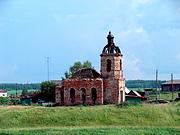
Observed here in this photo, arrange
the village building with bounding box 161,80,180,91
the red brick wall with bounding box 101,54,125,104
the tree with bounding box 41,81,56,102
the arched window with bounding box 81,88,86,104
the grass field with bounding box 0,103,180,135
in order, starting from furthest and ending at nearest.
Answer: the village building with bounding box 161,80,180,91, the tree with bounding box 41,81,56,102, the red brick wall with bounding box 101,54,125,104, the arched window with bounding box 81,88,86,104, the grass field with bounding box 0,103,180,135

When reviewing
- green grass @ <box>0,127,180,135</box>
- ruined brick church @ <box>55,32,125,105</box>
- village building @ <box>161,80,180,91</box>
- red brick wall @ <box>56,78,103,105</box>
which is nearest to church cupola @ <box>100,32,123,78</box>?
ruined brick church @ <box>55,32,125,105</box>

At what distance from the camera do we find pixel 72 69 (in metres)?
63.3

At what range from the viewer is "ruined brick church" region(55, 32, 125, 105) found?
1778 inches

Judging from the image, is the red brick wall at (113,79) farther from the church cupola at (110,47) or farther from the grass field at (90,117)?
the grass field at (90,117)

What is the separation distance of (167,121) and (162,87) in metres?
46.0

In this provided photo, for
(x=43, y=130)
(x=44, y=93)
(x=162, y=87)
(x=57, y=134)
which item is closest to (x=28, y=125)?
(x=43, y=130)

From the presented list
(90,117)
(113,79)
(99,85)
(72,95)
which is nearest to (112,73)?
(113,79)

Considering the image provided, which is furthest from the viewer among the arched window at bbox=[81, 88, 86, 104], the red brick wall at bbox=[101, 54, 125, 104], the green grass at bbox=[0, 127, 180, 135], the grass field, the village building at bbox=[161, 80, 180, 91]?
the village building at bbox=[161, 80, 180, 91]

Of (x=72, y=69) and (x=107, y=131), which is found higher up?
(x=72, y=69)

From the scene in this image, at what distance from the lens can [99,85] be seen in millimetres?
45156

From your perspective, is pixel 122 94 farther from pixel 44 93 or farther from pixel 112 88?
pixel 44 93

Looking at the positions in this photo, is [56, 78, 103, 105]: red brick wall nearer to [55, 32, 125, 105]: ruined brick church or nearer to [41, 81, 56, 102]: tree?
[55, 32, 125, 105]: ruined brick church

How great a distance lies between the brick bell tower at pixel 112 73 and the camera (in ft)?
149

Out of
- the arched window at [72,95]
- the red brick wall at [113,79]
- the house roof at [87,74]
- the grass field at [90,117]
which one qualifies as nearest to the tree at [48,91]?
the house roof at [87,74]
